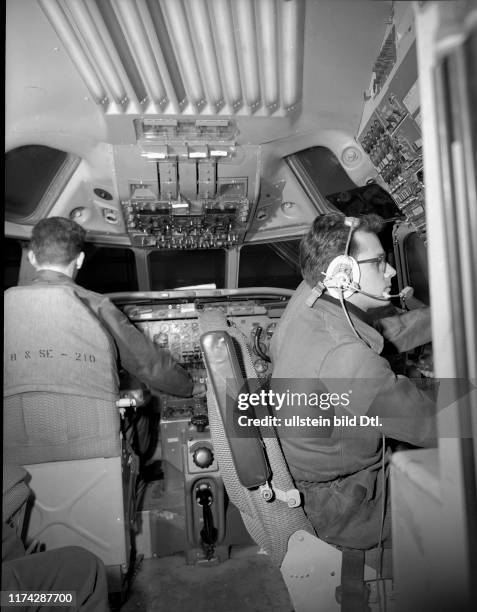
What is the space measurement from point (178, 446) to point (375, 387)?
5.76ft

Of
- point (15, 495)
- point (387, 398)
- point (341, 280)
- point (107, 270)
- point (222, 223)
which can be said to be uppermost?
point (222, 223)

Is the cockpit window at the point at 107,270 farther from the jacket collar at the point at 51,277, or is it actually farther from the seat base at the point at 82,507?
the seat base at the point at 82,507

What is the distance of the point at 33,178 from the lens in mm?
2021

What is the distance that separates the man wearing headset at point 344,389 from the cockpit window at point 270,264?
5.44 feet

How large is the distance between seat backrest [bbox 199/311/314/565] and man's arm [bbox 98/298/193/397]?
0.59m

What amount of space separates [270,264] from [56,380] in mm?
2116

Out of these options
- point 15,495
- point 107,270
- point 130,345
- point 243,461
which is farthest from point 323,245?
point 107,270

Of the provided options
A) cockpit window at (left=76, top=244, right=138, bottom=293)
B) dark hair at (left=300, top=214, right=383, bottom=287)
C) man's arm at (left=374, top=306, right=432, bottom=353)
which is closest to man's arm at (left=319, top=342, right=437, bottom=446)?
dark hair at (left=300, top=214, right=383, bottom=287)

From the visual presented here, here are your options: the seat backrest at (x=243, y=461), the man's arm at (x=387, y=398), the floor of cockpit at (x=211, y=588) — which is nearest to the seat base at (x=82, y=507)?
the floor of cockpit at (x=211, y=588)

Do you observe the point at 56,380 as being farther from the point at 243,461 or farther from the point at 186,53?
the point at 186,53

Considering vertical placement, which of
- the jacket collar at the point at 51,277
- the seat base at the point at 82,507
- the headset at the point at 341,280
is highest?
the jacket collar at the point at 51,277

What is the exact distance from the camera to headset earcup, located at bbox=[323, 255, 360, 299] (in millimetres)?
1123

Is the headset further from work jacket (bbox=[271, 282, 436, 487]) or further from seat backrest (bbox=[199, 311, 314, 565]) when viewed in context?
seat backrest (bbox=[199, 311, 314, 565])

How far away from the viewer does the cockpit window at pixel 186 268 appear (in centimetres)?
294
